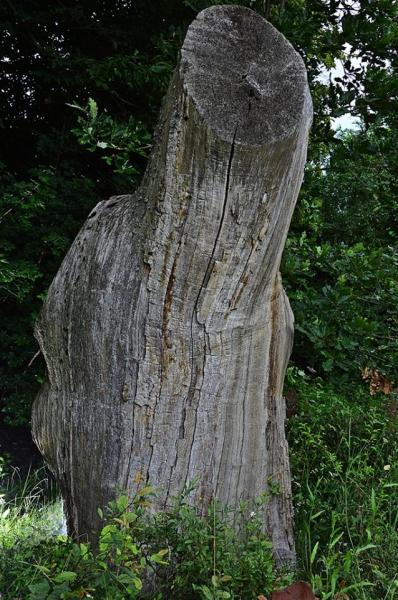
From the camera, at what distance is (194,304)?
102 inches

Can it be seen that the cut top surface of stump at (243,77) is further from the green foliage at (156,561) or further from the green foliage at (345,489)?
the green foliage at (345,489)

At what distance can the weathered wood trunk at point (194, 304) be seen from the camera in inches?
93.2

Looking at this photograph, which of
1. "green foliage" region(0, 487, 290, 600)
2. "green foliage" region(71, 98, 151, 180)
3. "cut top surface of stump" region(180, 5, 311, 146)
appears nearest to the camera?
"green foliage" region(0, 487, 290, 600)

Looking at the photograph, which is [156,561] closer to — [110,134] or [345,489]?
[345,489]

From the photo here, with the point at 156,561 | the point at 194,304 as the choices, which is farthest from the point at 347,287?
the point at 156,561

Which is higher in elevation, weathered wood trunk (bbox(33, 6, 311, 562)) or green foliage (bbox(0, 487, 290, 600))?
weathered wood trunk (bbox(33, 6, 311, 562))

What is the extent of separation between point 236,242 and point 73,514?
1.52 metres

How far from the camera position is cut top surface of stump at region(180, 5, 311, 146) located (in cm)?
230

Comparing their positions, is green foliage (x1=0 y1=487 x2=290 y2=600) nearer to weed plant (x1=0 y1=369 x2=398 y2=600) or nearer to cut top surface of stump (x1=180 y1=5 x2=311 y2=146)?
weed plant (x1=0 y1=369 x2=398 y2=600)

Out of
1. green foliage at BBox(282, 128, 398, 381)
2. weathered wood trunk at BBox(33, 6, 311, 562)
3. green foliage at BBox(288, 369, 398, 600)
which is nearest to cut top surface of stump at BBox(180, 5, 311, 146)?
weathered wood trunk at BBox(33, 6, 311, 562)

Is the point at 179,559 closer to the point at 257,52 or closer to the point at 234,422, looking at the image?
the point at 234,422

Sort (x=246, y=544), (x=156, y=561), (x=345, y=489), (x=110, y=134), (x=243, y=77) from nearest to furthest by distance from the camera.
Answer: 1. (x=156, y=561)
2. (x=243, y=77)
3. (x=246, y=544)
4. (x=345, y=489)
5. (x=110, y=134)

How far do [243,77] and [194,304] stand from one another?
91 centimetres

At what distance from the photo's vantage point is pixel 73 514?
296cm
